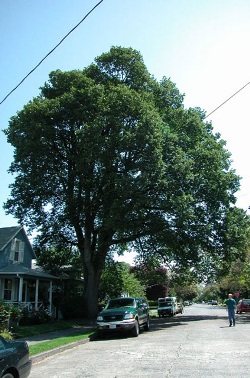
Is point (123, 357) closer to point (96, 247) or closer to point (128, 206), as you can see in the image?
point (128, 206)

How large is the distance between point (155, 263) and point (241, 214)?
10429mm

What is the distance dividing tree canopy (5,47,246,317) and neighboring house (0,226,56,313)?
6.65 feet

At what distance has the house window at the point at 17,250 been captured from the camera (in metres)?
28.8

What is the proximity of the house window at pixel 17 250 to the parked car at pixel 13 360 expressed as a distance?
73.4ft

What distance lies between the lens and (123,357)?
10.4 metres

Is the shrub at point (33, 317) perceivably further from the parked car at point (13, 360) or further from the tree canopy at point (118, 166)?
the parked car at point (13, 360)

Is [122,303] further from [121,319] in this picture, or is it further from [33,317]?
[33,317]

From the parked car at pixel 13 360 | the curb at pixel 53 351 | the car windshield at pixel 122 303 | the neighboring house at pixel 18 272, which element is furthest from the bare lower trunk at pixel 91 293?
the parked car at pixel 13 360

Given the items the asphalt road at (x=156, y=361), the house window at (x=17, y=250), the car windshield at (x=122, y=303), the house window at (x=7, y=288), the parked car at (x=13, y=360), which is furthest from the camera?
the house window at (x=17, y=250)

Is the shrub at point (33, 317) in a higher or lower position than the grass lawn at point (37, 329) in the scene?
higher

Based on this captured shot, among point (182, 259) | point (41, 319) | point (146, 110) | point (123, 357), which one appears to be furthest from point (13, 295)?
point (123, 357)

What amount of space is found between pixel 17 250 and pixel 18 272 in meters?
4.67

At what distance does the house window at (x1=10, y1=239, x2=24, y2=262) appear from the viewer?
28.8 meters

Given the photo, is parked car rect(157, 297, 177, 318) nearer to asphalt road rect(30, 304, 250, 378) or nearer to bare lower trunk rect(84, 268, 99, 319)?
bare lower trunk rect(84, 268, 99, 319)
